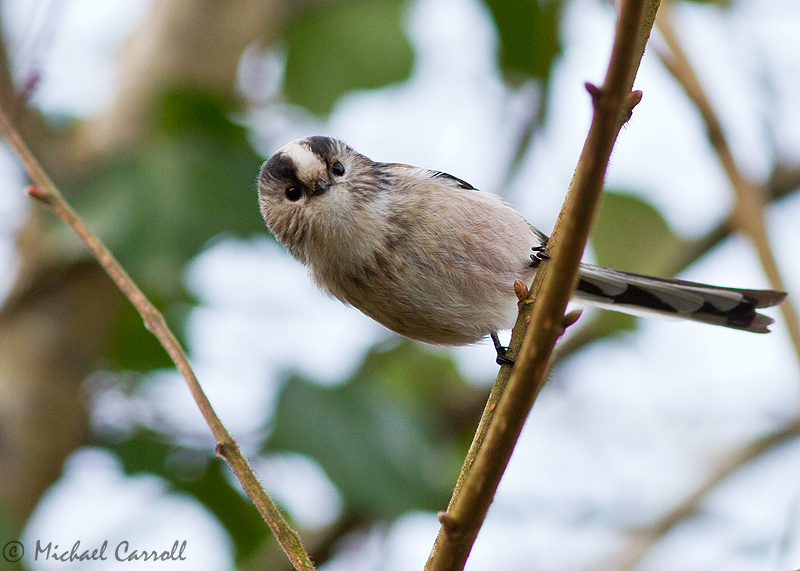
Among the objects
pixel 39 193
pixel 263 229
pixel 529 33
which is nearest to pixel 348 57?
pixel 529 33

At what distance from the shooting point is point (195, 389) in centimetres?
138

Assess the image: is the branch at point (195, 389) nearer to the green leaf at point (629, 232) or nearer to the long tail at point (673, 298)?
the long tail at point (673, 298)

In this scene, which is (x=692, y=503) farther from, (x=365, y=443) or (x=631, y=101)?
(x=631, y=101)

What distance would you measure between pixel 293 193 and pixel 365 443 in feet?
3.39

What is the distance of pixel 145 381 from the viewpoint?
347 cm

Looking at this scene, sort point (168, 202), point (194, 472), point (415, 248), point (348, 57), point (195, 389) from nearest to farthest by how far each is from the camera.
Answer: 1. point (195, 389)
2. point (415, 248)
3. point (168, 202)
4. point (194, 472)
5. point (348, 57)

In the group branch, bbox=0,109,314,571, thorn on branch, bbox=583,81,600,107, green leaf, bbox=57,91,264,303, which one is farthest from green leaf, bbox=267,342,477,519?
thorn on branch, bbox=583,81,600,107

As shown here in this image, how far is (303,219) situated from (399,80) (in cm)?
146

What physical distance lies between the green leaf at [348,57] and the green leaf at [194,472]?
155 centimetres

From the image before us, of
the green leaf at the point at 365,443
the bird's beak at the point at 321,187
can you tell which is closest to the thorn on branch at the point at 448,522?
the bird's beak at the point at 321,187

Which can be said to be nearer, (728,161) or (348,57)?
(728,161)

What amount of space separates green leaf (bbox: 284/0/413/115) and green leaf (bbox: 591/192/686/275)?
1073 mm

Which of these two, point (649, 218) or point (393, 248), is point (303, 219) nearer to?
point (393, 248)

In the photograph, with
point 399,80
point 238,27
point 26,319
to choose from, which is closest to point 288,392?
point 26,319
